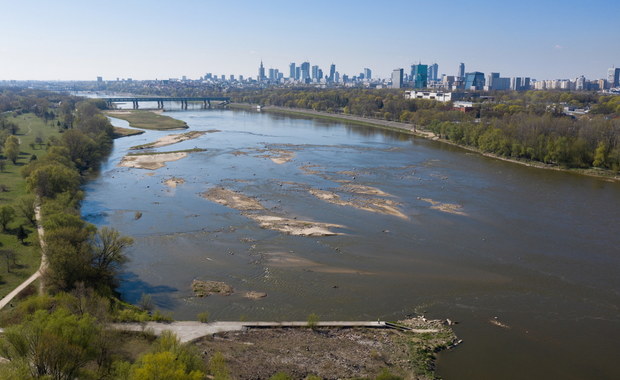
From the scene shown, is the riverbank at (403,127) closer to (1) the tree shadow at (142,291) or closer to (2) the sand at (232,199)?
(2) the sand at (232,199)

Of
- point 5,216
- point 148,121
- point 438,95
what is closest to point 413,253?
point 5,216

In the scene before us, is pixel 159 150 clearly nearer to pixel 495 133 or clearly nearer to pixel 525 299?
pixel 495 133

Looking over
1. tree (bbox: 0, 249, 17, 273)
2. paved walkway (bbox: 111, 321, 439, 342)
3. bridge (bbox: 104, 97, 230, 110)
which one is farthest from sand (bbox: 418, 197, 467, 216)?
bridge (bbox: 104, 97, 230, 110)

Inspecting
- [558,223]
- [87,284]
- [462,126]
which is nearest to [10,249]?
[87,284]

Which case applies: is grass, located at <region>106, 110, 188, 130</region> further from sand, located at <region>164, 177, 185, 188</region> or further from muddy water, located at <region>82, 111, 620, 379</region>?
sand, located at <region>164, 177, 185, 188</region>

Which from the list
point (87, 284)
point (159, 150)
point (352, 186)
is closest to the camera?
point (87, 284)

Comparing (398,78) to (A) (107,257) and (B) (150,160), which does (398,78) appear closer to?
(B) (150,160)
